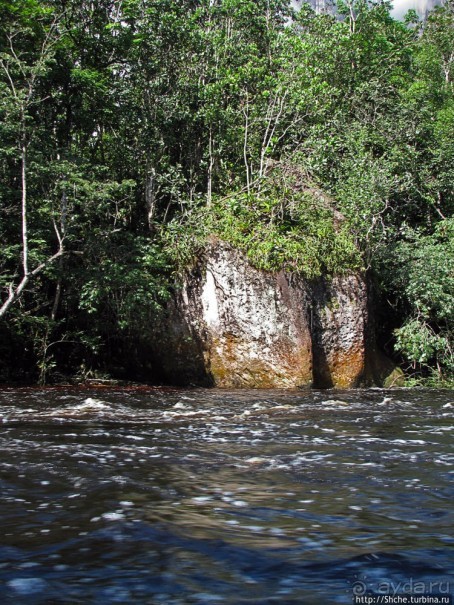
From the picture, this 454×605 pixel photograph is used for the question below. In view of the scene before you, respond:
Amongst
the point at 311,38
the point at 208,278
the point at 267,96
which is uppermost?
the point at 311,38

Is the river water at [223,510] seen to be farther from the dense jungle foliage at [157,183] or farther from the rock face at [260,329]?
the dense jungle foliage at [157,183]

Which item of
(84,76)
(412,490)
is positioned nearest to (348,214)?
(84,76)

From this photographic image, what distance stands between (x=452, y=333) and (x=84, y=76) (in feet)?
39.3

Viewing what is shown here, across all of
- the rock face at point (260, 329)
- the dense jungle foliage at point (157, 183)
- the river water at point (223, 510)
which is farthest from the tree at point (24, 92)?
the river water at point (223, 510)

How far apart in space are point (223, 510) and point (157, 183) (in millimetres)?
13620

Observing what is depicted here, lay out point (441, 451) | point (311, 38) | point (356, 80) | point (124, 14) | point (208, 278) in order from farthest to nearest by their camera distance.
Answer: point (356, 80) < point (311, 38) < point (124, 14) < point (208, 278) < point (441, 451)

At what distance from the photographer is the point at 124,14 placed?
16062mm

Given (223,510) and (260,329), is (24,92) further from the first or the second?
(223,510)

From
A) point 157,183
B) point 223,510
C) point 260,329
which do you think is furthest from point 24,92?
point 223,510

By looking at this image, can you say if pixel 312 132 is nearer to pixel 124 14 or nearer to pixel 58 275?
pixel 124 14

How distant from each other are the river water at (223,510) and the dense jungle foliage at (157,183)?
244 inches

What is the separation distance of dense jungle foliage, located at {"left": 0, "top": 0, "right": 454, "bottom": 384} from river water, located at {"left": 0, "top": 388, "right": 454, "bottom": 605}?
619cm

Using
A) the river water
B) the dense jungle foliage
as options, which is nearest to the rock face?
the dense jungle foliage

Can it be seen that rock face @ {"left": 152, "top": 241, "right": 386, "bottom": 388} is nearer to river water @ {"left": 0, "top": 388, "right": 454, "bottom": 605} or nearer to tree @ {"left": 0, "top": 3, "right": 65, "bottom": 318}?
tree @ {"left": 0, "top": 3, "right": 65, "bottom": 318}
